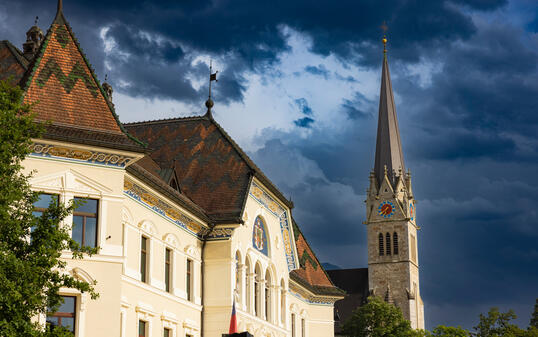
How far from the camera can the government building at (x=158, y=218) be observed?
83.8 ft

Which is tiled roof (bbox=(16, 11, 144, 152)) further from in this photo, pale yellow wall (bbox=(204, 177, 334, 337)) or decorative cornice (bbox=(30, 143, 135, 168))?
pale yellow wall (bbox=(204, 177, 334, 337))

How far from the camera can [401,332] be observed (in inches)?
3194

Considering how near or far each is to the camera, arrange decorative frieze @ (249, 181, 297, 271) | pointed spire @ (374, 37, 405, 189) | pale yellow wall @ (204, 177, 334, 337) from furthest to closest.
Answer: pointed spire @ (374, 37, 405, 189) → decorative frieze @ (249, 181, 297, 271) → pale yellow wall @ (204, 177, 334, 337)

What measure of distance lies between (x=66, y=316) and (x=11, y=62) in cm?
979

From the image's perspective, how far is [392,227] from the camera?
128875mm

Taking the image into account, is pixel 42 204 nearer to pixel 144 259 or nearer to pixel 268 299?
pixel 144 259

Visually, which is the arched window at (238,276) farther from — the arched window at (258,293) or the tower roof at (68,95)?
the tower roof at (68,95)

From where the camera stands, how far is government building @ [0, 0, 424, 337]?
25531 millimetres

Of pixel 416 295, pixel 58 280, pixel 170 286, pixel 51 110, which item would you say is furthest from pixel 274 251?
pixel 416 295

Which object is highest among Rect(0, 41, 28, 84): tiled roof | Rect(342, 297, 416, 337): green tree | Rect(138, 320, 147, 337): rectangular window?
Rect(0, 41, 28, 84): tiled roof

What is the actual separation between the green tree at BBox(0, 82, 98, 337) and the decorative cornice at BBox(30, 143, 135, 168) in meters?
4.66

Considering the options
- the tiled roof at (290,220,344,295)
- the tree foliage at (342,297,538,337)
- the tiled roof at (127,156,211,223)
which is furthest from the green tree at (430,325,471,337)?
the tiled roof at (127,156,211,223)

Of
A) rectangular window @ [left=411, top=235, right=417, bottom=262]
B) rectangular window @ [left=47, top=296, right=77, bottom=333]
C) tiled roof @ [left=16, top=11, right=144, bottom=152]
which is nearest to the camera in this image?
rectangular window @ [left=47, top=296, right=77, bottom=333]

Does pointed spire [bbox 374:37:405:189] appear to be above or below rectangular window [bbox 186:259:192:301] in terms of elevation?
above
